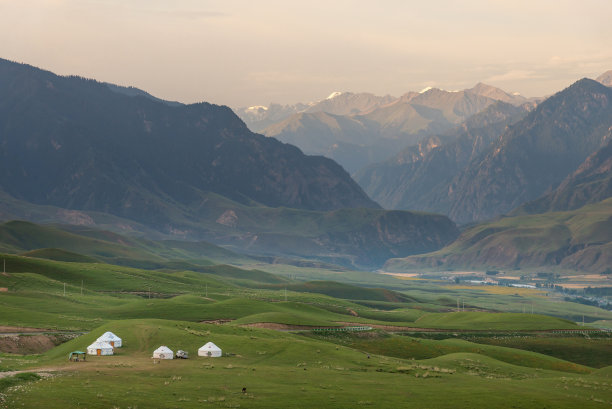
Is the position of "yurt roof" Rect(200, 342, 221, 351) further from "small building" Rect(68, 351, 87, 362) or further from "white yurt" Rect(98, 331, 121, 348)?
"small building" Rect(68, 351, 87, 362)

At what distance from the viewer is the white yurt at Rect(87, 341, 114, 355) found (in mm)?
107688

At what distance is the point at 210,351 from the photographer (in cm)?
10981

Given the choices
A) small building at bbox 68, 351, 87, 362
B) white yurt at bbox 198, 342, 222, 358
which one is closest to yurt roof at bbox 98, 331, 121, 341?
small building at bbox 68, 351, 87, 362

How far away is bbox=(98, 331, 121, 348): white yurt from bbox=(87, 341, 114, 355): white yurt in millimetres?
1789

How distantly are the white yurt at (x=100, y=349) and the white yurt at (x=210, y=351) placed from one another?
10.3 metres

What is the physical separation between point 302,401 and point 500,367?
5050 centimetres

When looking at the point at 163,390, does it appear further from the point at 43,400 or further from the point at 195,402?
the point at 43,400

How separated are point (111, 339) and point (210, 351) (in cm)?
1223

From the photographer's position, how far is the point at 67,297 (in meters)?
199

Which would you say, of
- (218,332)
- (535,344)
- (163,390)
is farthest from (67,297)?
(163,390)

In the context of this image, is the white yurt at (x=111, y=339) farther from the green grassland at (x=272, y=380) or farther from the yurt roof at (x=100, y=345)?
the yurt roof at (x=100, y=345)

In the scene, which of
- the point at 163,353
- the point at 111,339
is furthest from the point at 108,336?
the point at 163,353

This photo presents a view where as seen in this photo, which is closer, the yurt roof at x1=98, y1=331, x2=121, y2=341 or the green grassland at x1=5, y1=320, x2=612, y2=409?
the green grassland at x1=5, y1=320, x2=612, y2=409

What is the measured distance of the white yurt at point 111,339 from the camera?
111 metres
